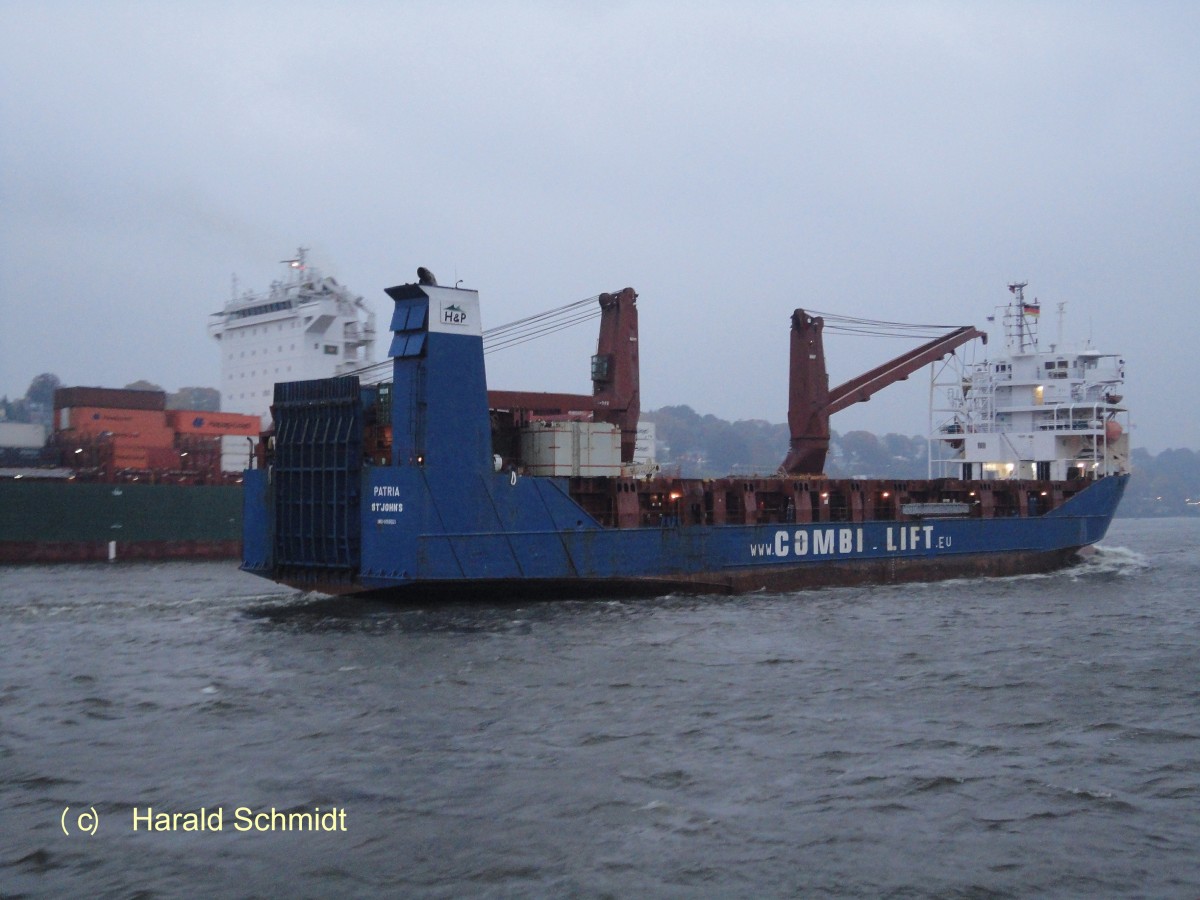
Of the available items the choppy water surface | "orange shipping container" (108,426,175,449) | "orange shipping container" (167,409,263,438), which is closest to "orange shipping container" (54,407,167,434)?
"orange shipping container" (108,426,175,449)

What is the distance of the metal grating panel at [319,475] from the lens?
20656 millimetres

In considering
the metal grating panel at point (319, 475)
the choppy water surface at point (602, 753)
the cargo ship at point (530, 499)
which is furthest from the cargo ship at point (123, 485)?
the choppy water surface at point (602, 753)

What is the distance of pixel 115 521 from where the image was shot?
35406 mm

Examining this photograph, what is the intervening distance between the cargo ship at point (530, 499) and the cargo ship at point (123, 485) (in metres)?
11.0

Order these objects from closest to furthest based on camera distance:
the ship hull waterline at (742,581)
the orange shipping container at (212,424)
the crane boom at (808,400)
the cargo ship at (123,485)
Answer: the ship hull waterline at (742,581) → the crane boom at (808,400) → the cargo ship at (123,485) → the orange shipping container at (212,424)

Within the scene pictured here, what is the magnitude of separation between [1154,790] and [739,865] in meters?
4.50

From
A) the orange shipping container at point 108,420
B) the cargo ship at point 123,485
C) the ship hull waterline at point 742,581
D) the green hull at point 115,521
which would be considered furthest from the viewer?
the orange shipping container at point 108,420

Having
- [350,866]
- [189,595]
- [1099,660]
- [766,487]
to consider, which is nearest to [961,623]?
[1099,660]

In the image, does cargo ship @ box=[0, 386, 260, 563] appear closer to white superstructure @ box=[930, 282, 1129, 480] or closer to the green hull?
the green hull

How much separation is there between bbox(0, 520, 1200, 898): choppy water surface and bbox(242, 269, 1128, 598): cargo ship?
132 cm

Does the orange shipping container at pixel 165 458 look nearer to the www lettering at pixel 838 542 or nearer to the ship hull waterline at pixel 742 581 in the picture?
the ship hull waterline at pixel 742 581

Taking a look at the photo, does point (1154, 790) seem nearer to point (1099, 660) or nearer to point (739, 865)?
point (739, 865)

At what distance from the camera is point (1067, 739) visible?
463 inches

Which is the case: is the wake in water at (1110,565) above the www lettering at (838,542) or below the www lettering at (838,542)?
below
